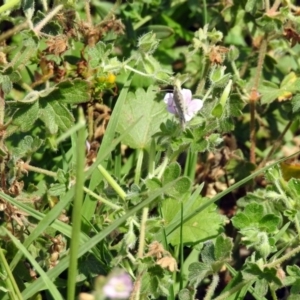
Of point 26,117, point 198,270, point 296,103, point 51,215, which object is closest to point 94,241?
point 51,215

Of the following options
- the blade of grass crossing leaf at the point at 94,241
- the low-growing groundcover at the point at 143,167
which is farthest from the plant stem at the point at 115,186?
the blade of grass crossing leaf at the point at 94,241

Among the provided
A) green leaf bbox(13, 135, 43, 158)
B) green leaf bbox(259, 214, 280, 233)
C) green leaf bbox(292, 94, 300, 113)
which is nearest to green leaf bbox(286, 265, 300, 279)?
green leaf bbox(259, 214, 280, 233)

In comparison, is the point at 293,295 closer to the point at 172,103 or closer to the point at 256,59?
the point at 172,103

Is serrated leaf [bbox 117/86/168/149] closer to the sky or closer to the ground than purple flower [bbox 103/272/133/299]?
closer to the ground

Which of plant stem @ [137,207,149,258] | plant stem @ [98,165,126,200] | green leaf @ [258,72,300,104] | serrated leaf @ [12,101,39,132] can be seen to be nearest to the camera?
plant stem @ [137,207,149,258]

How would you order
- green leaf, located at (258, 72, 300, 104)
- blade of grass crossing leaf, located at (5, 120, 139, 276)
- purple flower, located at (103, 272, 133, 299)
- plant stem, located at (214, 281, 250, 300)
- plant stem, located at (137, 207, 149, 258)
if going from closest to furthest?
purple flower, located at (103, 272, 133, 299)
blade of grass crossing leaf, located at (5, 120, 139, 276)
plant stem, located at (137, 207, 149, 258)
plant stem, located at (214, 281, 250, 300)
green leaf, located at (258, 72, 300, 104)

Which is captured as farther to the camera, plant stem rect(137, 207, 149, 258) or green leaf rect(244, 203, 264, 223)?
green leaf rect(244, 203, 264, 223)

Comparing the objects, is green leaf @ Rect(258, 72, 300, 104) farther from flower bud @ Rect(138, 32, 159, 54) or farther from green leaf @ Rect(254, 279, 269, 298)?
green leaf @ Rect(254, 279, 269, 298)

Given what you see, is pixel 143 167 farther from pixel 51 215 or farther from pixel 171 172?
pixel 51 215
